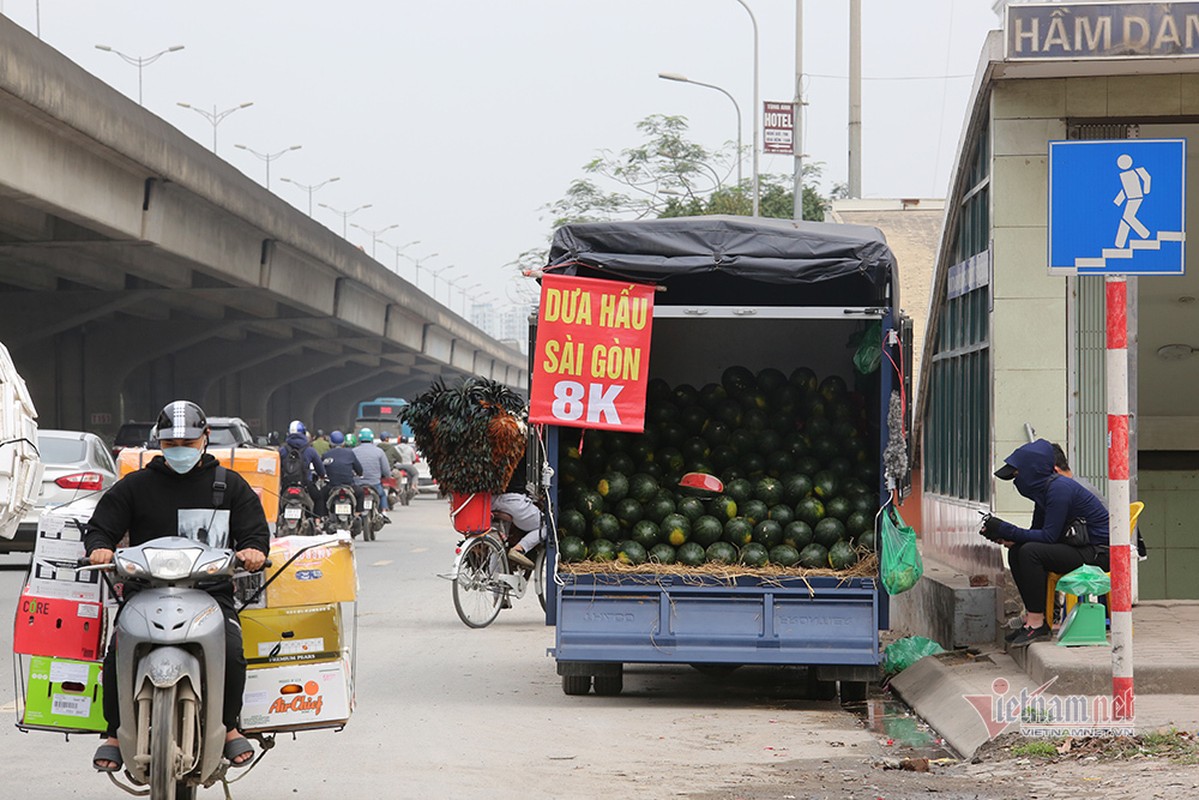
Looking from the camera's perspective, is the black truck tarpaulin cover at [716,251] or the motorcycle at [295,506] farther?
the motorcycle at [295,506]

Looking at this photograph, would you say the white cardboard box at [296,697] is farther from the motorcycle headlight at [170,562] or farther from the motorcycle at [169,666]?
the motorcycle headlight at [170,562]

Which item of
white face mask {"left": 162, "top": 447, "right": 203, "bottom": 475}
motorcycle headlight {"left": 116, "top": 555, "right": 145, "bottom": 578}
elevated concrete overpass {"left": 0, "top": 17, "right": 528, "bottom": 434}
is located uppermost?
elevated concrete overpass {"left": 0, "top": 17, "right": 528, "bottom": 434}

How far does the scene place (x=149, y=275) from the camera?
122 ft

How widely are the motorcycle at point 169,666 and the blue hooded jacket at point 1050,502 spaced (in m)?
5.56

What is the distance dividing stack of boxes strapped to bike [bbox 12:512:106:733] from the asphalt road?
32.6 inches

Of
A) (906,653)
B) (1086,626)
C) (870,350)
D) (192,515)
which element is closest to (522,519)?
(906,653)

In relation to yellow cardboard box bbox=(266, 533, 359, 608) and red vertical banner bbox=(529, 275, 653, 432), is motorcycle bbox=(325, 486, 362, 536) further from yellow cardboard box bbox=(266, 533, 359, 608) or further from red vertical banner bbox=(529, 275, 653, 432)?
yellow cardboard box bbox=(266, 533, 359, 608)

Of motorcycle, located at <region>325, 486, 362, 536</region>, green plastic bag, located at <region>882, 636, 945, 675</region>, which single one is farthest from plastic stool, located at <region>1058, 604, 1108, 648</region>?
motorcycle, located at <region>325, 486, 362, 536</region>

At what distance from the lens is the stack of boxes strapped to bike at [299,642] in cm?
703

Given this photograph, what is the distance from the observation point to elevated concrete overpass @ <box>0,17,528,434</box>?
958 inches

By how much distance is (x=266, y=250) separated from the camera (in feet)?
125

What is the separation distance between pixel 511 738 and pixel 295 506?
14168 mm

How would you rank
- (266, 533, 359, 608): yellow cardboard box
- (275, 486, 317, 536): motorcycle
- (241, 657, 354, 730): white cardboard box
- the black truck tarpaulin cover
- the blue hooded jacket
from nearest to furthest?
(241, 657, 354, 730): white cardboard box < (266, 533, 359, 608): yellow cardboard box < the blue hooded jacket < the black truck tarpaulin cover < (275, 486, 317, 536): motorcycle

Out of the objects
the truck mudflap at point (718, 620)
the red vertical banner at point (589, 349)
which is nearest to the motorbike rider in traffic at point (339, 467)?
the red vertical banner at point (589, 349)
